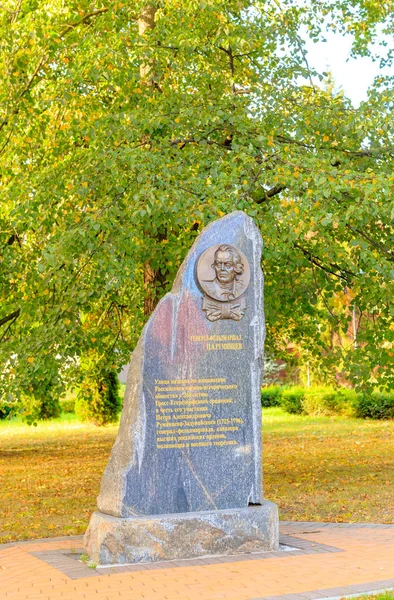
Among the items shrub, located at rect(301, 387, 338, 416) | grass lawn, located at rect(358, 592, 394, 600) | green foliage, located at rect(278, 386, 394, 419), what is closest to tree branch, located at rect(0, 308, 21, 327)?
grass lawn, located at rect(358, 592, 394, 600)

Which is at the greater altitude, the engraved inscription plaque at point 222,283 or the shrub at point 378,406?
the engraved inscription plaque at point 222,283

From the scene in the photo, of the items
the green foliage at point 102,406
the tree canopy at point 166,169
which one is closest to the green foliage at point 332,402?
the green foliage at point 102,406

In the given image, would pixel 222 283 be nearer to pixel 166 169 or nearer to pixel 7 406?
pixel 166 169

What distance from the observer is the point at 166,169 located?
11320mm

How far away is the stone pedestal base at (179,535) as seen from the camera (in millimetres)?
7836

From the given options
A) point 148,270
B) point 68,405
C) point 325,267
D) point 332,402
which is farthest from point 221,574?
point 68,405

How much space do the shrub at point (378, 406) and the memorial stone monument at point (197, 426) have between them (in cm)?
2006

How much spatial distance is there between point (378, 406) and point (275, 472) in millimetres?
12796

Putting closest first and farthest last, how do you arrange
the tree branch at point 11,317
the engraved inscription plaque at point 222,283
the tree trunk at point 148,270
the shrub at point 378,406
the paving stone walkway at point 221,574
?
the paving stone walkway at point 221,574, the engraved inscription plaque at point 222,283, the tree trunk at point 148,270, the tree branch at point 11,317, the shrub at point 378,406

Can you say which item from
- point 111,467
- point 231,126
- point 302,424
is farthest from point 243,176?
point 302,424

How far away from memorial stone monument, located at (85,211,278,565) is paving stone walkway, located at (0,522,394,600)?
0.82 ft

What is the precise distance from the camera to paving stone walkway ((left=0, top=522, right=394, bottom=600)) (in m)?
6.73

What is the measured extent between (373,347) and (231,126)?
3751 mm

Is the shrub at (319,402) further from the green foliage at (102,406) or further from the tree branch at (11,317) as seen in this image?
the tree branch at (11,317)
